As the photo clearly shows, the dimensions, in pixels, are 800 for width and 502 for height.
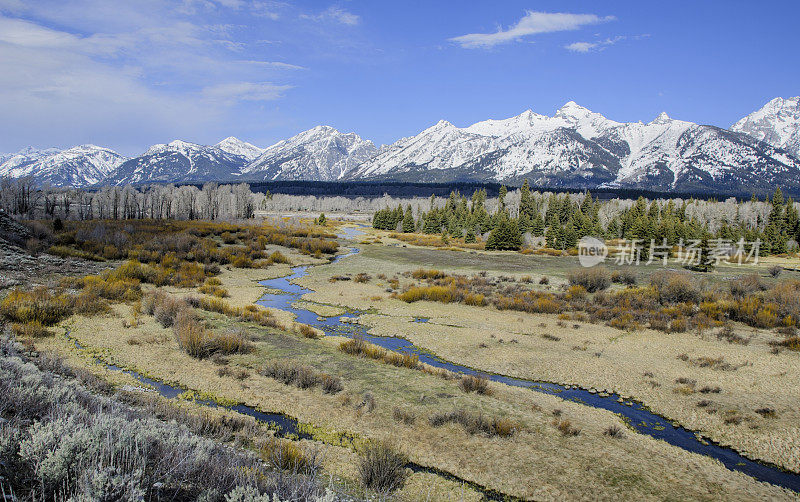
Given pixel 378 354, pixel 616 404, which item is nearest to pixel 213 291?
pixel 378 354

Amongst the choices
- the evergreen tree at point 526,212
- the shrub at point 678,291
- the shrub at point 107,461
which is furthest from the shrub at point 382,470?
the evergreen tree at point 526,212

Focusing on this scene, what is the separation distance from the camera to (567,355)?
Answer: 1736cm

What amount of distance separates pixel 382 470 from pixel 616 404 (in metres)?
8.83

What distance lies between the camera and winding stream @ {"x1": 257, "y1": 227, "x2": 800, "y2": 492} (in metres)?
9.88

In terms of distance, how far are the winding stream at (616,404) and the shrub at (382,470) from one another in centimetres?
726

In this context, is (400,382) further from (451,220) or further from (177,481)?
(451,220)

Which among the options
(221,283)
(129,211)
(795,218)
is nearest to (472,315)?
(221,283)

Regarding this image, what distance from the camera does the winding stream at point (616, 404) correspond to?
9.88 m

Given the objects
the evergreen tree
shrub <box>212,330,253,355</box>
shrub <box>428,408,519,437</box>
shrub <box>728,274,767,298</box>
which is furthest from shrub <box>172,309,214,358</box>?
the evergreen tree

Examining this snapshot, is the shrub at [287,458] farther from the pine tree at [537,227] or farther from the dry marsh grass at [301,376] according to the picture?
the pine tree at [537,227]

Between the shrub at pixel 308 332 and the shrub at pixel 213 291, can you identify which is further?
the shrub at pixel 213 291

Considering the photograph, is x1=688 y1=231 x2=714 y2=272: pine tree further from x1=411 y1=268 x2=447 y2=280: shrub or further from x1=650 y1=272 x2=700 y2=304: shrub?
x1=411 y1=268 x2=447 y2=280: shrub

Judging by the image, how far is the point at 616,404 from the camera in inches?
521

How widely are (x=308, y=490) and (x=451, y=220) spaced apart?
91702 mm
